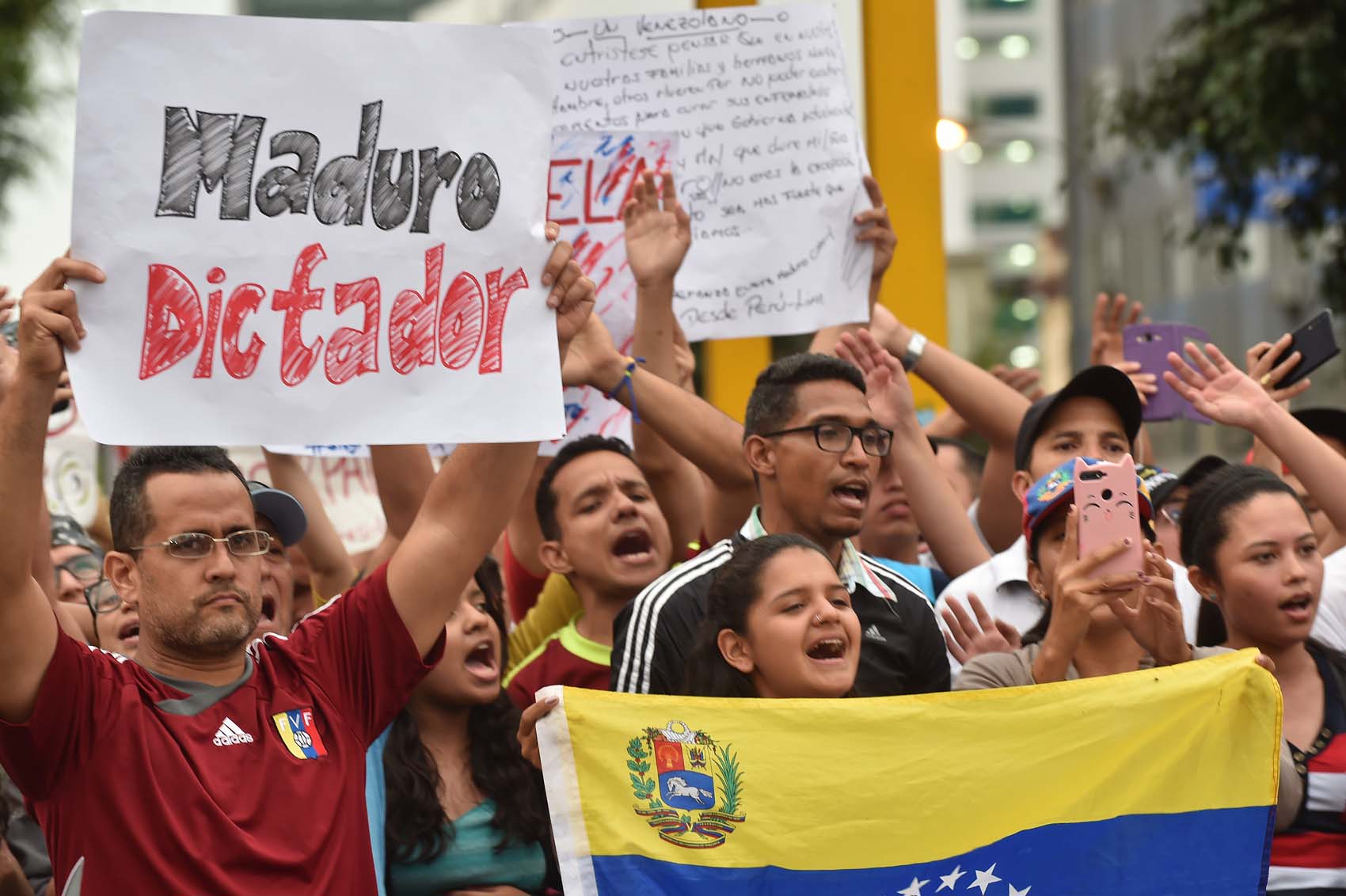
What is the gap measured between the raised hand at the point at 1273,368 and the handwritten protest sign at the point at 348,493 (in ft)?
11.6

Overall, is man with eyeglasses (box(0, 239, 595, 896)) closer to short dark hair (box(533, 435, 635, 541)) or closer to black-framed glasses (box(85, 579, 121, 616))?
black-framed glasses (box(85, 579, 121, 616))

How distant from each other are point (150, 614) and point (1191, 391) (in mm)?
2945

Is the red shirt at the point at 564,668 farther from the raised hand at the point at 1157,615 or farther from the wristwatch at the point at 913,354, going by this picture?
the wristwatch at the point at 913,354

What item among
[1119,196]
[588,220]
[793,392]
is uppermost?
[1119,196]

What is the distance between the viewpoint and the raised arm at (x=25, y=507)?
321cm

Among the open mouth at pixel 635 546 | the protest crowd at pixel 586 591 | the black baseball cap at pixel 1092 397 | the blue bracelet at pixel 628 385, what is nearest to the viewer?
the protest crowd at pixel 586 591

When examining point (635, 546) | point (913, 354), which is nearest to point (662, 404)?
point (635, 546)

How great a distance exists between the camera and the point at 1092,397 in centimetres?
506

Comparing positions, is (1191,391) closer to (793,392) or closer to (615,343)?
(793,392)

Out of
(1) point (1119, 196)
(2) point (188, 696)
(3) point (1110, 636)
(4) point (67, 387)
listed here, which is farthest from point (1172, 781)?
(1) point (1119, 196)

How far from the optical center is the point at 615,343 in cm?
564

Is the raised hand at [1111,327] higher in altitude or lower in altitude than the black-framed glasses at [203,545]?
higher

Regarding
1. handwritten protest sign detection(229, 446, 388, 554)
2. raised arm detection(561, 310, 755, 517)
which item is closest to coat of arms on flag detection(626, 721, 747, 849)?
raised arm detection(561, 310, 755, 517)

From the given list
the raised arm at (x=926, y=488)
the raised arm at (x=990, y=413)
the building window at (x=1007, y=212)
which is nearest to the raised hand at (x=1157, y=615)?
the raised arm at (x=926, y=488)
